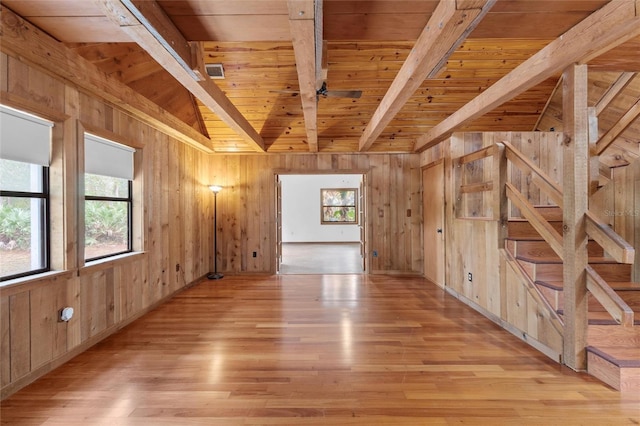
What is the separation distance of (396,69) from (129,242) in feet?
13.4

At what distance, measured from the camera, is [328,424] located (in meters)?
1.61

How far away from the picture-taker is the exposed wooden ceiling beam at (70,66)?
5.85ft

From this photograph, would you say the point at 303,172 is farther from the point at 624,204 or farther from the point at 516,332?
the point at 624,204

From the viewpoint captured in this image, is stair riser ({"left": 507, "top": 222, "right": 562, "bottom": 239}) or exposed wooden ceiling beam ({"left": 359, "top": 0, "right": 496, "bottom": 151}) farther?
stair riser ({"left": 507, "top": 222, "right": 562, "bottom": 239})

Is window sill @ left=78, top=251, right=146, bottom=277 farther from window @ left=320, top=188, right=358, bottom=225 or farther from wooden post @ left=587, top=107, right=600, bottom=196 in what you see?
window @ left=320, top=188, right=358, bottom=225

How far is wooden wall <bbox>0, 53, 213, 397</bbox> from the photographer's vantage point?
191 cm

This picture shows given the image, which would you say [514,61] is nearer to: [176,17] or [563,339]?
[563,339]

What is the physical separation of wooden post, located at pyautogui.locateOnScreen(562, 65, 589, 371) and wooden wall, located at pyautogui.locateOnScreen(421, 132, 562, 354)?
0.16 m

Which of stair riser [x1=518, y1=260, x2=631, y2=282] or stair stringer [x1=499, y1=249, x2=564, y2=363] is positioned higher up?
stair riser [x1=518, y1=260, x2=631, y2=282]

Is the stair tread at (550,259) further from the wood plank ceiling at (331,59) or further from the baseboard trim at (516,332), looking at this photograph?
the wood plank ceiling at (331,59)

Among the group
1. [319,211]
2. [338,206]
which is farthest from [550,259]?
[319,211]

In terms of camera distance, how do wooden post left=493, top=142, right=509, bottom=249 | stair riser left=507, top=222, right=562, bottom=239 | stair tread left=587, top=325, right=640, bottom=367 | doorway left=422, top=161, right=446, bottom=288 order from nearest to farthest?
stair tread left=587, top=325, right=640, bottom=367
wooden post left=493, top=142, right=509, bottom=249
stair riser left=507, top=222, right=562, bottom=239
doorway left=422, top=161, right=446, bottom=288

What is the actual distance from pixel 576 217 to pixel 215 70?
4.26m

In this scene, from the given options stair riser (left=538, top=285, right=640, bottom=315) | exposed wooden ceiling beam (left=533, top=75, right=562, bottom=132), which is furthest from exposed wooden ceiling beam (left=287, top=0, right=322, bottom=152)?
exposed wooden ceiling beam (left=533, top=75, right=562, bottom=132)
